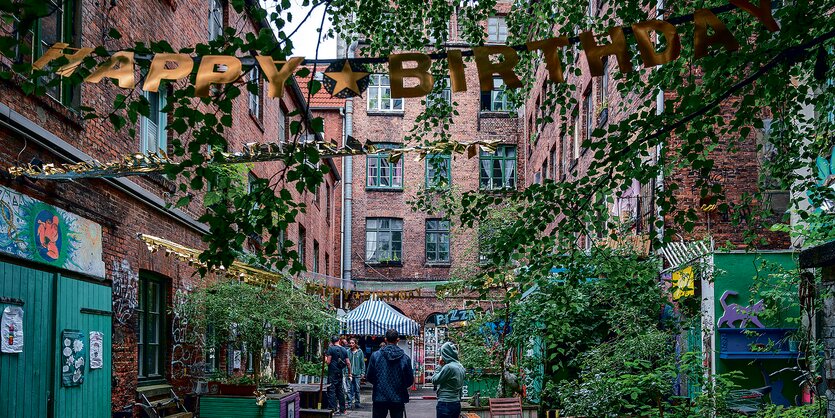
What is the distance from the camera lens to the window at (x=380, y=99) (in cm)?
3753

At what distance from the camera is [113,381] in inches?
468

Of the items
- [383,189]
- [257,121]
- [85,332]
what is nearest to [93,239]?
[85,332]

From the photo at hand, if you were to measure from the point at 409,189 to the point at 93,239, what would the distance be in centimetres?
2699

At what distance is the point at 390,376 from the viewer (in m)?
12.7

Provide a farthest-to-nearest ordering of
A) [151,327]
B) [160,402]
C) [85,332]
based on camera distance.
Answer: [151,327] → [160,402] → [85,332]

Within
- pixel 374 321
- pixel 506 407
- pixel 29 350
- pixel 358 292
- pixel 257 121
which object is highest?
pixel 257 121

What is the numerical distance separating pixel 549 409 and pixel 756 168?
191 inches

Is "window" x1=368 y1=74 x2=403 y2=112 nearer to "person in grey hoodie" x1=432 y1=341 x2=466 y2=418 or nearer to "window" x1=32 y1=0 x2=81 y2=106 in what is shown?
"person in grey hoodie" x1=432 y1=341 x2=466 y2=418

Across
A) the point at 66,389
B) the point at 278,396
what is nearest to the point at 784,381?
the point at 278,396

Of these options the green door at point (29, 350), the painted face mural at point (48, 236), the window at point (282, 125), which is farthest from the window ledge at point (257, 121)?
the green door at point (29, 350)

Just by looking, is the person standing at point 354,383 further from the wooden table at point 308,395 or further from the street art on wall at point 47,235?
the street art on wall at point 47,235

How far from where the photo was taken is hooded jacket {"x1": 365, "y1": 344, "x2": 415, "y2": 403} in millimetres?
12641

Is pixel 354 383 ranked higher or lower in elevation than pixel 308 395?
lower

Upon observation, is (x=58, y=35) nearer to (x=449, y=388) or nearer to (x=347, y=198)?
(x=449, y=388)
